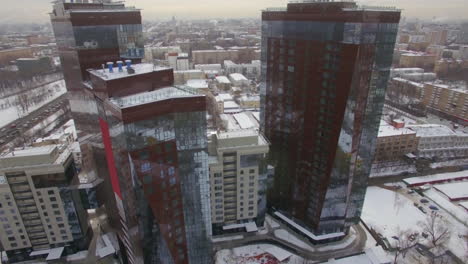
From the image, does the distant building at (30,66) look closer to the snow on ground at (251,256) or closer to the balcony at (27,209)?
the balcony at (27,209)

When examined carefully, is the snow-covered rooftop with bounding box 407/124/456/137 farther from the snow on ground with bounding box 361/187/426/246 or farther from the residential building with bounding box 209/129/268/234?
the residential building with bounding box 209/129/268/234

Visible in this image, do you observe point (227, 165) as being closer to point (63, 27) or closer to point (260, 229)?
point (260, 229)

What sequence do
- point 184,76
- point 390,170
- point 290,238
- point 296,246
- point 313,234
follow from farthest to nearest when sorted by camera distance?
point 184,76
point 390,170
point 290,238
point 313,234
point 296,246

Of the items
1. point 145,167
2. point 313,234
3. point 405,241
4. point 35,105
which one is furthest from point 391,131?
point 35,105

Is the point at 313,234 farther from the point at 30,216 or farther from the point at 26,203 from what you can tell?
the point at 26,203

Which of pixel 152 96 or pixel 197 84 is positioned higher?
pixel 152 96

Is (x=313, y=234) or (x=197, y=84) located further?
(x=197, y=84)

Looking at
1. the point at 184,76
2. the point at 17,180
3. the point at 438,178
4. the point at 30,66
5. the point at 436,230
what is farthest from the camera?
the point at 30,66
